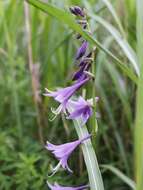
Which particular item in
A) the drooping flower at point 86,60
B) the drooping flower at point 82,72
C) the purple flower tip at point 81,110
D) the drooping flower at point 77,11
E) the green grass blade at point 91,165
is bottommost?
the green grass blade at point 91,165

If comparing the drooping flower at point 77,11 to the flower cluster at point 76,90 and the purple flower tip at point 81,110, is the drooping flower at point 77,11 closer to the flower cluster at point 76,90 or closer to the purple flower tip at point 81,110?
the flower cluster at point 76,90

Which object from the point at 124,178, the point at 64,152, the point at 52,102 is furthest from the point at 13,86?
the point at 64,152

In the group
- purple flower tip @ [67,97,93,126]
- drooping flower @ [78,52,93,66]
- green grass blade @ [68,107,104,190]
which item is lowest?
green grass blade @ [68,107,104,190]

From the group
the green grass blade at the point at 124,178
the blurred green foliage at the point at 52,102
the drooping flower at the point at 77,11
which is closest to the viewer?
the drooping flower at the point at 77,11

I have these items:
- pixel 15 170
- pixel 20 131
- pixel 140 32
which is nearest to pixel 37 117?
pixel 20 131

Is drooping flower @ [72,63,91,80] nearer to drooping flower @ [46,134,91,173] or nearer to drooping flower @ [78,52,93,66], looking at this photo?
drooping flower @ [78,52,93,66]

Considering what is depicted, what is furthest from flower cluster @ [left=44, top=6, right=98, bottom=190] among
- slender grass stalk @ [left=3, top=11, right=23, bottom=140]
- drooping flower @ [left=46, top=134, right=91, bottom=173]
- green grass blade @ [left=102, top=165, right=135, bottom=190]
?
slender grass stalk @ [left=3, top=11, right=23, bottom=140]

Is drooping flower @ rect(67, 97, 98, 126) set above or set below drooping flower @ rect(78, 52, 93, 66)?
below

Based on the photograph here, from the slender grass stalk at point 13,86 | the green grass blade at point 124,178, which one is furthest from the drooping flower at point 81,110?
the slender grass stalk at point 13,86

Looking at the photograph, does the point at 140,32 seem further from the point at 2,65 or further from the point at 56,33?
the point at 2,65

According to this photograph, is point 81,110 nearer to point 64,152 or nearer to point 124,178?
point 64,152

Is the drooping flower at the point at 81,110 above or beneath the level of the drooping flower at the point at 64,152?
above
